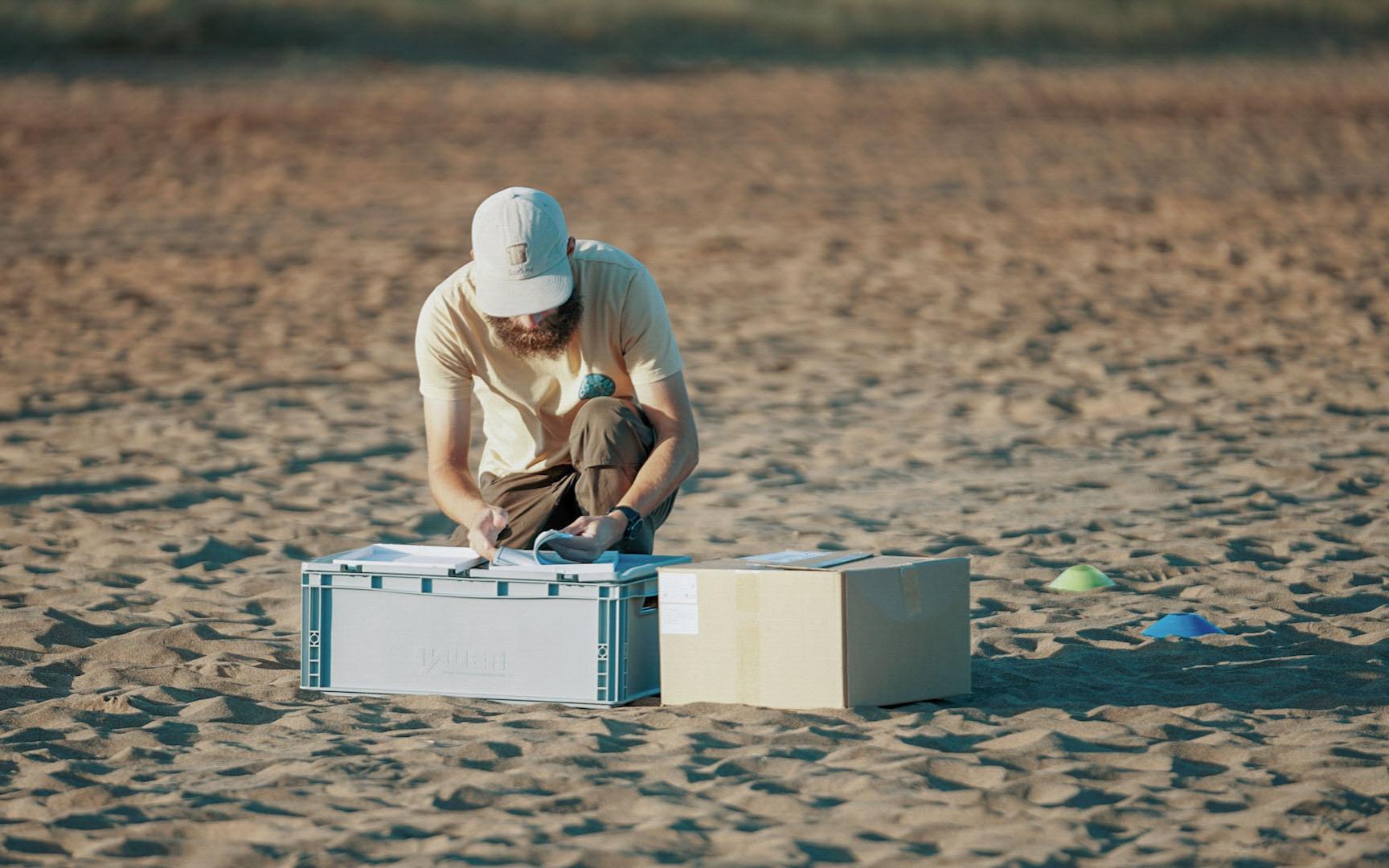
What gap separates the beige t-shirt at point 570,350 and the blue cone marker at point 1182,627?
1.47 meters

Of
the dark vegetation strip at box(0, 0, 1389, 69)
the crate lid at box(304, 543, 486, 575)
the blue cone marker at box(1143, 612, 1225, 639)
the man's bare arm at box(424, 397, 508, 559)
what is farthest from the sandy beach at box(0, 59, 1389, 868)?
the dark vegetation strip at box(0, 0, 1389, 69)

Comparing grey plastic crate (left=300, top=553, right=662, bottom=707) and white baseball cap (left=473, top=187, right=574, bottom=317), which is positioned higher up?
white baseball cap (left=473, top=187, right=574, bottom=317)

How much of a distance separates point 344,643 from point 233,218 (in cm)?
1103

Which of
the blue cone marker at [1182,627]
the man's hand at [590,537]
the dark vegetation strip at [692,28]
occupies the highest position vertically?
the dark vegetation strip at [692,28]

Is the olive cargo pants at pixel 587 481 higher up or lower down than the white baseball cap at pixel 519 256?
lower down

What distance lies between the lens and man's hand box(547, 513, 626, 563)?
12.5ft

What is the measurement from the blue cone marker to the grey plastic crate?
1386 millimetres

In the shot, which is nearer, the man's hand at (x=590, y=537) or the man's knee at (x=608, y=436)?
the man's hand at (x=590, y=537)

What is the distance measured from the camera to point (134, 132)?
19.9 metres

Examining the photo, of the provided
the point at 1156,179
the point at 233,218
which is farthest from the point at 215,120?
the point at 1156,179

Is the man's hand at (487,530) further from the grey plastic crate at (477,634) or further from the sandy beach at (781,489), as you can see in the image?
the sandy beach at (781,489)

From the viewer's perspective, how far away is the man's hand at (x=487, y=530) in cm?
377

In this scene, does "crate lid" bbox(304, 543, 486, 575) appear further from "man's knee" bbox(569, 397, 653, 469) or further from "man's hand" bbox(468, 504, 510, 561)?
"man's knee" bbox(569, 397, 653, 469)

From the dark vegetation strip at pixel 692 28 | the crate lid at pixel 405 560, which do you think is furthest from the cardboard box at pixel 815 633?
the dark vegetation strip at pixel 692 28
